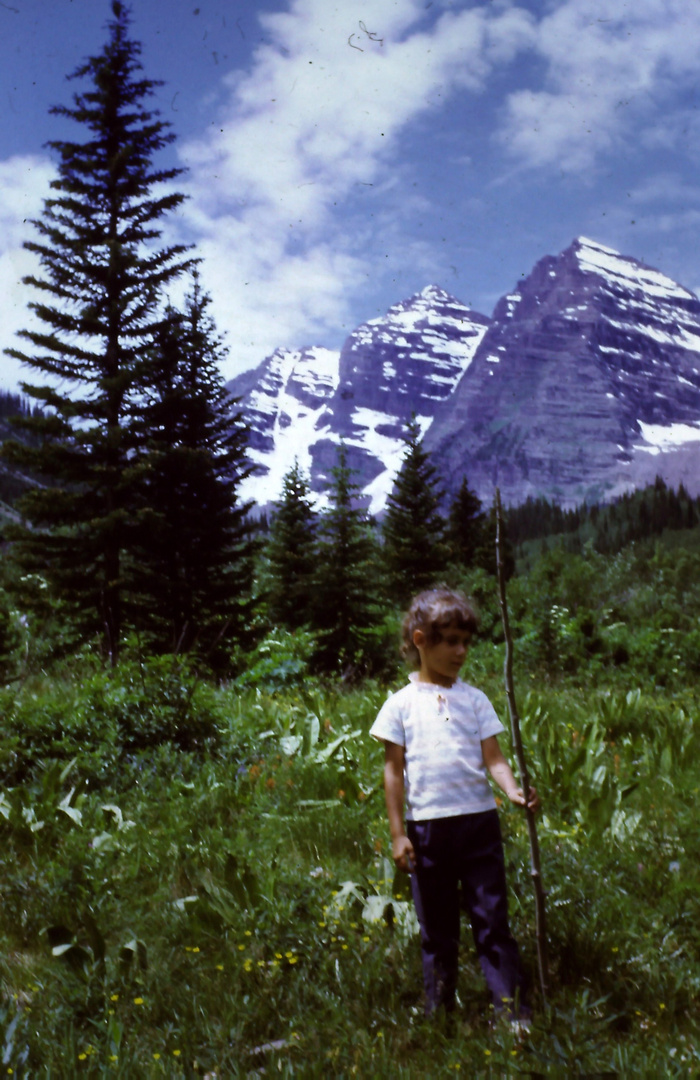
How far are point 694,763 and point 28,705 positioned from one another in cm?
460

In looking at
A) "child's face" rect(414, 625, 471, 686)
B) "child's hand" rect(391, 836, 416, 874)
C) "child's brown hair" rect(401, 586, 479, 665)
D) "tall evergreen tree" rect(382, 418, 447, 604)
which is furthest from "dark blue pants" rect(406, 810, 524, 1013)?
"tall evergreen tree" rect(382, 418, 447, 604)

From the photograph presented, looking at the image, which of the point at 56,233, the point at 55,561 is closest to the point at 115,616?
the point at 55,561

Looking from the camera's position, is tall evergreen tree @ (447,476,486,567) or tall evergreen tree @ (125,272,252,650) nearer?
tall evergreen tree @ (125,272,252,650)

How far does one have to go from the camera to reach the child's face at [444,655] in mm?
2934

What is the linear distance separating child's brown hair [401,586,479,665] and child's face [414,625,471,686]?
0.06 feet

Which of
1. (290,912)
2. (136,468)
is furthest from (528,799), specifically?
(136,468)

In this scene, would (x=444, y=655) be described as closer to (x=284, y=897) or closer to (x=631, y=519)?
(x=284, y=897)

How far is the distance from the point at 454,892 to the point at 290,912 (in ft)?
2.54

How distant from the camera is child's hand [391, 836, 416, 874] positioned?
2.63 metres

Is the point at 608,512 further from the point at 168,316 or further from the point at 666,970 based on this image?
the point at 666,970

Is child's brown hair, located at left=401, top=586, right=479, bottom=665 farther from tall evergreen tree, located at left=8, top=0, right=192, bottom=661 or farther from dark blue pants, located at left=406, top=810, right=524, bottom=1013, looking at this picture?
tall evergreen tree, located at left=8, top=0, right=192, bottom=661

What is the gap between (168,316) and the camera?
18.5m

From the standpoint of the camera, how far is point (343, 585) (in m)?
17.4

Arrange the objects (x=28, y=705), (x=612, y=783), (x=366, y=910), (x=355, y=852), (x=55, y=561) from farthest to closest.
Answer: (x=55, y=561)
(x=28, y=705)
(x=612, y=783)
(x=355, y=852)
(x=366, y=910)
